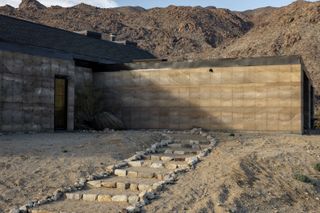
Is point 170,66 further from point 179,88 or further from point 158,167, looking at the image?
point 158,167

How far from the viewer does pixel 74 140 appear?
1777cm

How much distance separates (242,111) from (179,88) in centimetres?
362

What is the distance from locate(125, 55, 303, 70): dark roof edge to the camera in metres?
21.9

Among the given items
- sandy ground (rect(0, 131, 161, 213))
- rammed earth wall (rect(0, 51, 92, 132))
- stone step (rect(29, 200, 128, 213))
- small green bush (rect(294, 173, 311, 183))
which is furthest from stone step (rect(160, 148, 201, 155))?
rammed earth wall (rect(0, 51, 92, 132))

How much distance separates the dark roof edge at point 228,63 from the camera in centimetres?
2189

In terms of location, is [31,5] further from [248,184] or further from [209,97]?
[248,184]

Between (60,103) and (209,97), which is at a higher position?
(209,97)

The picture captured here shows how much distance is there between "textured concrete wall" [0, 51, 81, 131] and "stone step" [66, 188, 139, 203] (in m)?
9.42

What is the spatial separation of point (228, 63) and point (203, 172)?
10821 mm

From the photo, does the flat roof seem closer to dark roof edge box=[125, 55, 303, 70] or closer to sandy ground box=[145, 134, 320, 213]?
dark roof edge box=[125, 55, 303, 70]

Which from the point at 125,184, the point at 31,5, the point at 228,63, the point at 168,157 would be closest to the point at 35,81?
the point at 168,157

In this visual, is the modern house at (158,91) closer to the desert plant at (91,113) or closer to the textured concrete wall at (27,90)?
the textured concrete wall at (27,90)

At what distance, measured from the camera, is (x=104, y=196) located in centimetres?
1150

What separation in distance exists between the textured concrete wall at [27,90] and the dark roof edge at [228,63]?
4665 mm
